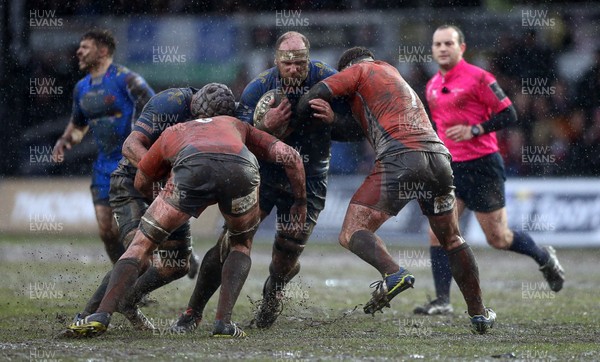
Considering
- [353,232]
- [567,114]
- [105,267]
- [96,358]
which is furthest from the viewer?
[567,114]

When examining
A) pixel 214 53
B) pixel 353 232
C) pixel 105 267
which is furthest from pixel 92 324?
pixel 214 53

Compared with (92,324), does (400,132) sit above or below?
above

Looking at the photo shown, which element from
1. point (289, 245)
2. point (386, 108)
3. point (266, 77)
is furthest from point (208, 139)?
point (289, 245)

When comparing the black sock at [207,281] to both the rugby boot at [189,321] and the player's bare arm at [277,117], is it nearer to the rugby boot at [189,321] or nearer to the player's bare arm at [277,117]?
the rugby boot at [189,321]

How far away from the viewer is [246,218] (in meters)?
8.17

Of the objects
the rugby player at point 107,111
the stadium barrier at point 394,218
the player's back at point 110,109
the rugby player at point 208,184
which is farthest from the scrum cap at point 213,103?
the stadium barrier at point 394,218

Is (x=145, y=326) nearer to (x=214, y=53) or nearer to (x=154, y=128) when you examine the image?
(x=154, y=128)

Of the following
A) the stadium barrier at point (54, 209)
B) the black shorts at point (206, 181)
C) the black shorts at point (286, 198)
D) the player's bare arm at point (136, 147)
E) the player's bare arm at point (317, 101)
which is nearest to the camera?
the black shorts at point (206, 181)

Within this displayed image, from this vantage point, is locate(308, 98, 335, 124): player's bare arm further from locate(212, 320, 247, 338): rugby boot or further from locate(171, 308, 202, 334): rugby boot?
locate(171, 308, 202, 334): rugby boot

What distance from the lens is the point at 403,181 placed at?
8.03m

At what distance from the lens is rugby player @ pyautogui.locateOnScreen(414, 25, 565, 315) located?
11008mm

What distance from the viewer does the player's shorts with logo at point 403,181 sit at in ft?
26.4

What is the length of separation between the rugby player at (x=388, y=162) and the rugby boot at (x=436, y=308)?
7.13ft

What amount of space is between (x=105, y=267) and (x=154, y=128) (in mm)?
7137
